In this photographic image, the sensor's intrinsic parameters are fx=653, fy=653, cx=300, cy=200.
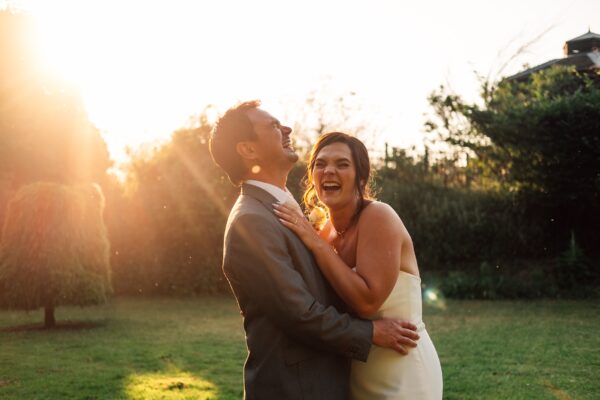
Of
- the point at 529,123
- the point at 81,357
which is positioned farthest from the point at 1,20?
the point at 529,123

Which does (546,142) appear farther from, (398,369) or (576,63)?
(398,369)

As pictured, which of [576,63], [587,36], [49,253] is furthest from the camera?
[587,36]

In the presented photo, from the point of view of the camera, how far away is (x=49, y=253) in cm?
1299

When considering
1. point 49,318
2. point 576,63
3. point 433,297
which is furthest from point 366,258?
point 576,63

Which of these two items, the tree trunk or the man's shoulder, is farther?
the tree trunk

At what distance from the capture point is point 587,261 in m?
17.0

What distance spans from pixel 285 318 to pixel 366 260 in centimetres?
53

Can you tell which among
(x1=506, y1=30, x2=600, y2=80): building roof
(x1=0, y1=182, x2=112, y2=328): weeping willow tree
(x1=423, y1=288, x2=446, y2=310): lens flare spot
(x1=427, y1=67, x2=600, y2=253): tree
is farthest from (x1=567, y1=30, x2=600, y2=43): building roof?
(x1=0, y1=182, x2=112, y2=328): weeping willow tree

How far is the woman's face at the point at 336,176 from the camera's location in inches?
126

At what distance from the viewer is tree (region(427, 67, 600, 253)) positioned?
16.5m

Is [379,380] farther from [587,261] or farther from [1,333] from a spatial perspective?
[587,261]

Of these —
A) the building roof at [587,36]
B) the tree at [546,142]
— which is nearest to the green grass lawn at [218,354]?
the tree at [546,142]

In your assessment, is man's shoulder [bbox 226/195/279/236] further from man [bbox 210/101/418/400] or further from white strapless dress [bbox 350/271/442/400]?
white strapless dress [bbox 350/271/442/400]

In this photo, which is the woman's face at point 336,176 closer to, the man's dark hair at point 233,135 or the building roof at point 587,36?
the man's dark hair at point 233,135
